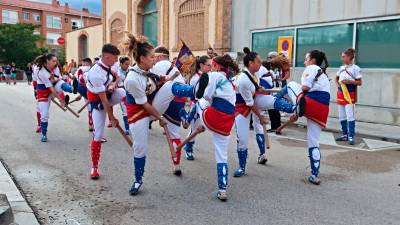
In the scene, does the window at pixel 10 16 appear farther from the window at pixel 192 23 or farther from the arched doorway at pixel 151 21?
the window at pixel 192 23

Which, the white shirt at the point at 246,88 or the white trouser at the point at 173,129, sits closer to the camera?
the white shirt at the point at 246,88

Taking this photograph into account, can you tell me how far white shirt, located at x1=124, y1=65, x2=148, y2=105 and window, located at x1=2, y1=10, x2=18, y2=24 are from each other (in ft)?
223

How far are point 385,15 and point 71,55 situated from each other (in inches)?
1140

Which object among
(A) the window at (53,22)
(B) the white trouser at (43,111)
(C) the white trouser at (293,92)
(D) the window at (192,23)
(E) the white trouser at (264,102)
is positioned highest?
(A) the window at (53,22)

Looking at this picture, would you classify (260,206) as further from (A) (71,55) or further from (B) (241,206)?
(A) (71,55)

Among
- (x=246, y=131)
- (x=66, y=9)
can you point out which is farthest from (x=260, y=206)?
(x=66, y=9)

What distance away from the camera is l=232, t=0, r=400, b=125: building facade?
11930 millimetres

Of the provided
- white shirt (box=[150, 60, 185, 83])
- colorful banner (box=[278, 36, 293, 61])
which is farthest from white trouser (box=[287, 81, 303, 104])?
colorful banner (box=[278, 36, 293, 61])

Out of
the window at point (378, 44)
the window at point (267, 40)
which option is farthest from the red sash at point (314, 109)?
the window at point (267, 40)

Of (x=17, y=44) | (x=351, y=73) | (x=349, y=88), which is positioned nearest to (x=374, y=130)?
(x=349, y=88)

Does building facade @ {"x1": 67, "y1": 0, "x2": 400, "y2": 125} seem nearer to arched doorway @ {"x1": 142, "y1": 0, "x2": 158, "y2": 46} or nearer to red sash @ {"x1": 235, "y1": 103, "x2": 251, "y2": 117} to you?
arched doorway @ {"x1": 142, "y1": 0, "x2": 158, "y2": 46}

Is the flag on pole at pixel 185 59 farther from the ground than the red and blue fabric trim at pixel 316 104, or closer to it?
farther from the ground

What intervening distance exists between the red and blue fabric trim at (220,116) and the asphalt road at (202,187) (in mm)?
883

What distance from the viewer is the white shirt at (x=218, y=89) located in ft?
15.8
